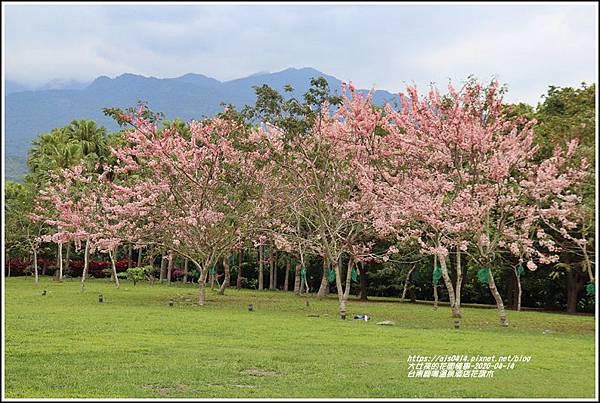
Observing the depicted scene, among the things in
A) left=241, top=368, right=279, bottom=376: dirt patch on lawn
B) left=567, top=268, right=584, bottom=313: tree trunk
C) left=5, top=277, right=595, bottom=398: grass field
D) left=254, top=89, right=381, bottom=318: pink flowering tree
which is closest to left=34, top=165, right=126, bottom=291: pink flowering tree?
left=5, top=277, right=595, bottom=398: grass field

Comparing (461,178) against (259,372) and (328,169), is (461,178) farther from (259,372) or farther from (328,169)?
(259,372)

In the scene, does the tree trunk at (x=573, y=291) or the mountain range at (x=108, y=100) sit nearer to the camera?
the tree trunk at (x=573, y=291)

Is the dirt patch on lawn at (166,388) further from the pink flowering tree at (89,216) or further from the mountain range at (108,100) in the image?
the mountain range at (108,100)

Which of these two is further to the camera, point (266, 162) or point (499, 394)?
point (266, 162)

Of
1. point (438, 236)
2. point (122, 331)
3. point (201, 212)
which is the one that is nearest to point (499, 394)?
point (122, 331)

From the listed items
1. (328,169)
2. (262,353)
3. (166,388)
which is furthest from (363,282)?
(166,388)

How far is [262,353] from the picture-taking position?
11375 mm

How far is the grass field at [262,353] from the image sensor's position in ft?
27.9

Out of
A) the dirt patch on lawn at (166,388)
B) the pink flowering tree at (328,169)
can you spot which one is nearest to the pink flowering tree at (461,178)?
the pink flowering tree at (328,169)

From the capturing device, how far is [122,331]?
1412 cm

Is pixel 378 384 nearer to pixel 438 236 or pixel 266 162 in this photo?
pixel 438 236

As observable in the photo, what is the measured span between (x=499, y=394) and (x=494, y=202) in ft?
35.1

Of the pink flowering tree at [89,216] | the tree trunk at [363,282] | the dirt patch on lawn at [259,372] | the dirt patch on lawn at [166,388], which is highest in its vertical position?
the pink flowering tree at [89,216]

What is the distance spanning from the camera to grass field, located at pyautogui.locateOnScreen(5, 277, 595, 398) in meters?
8.49
